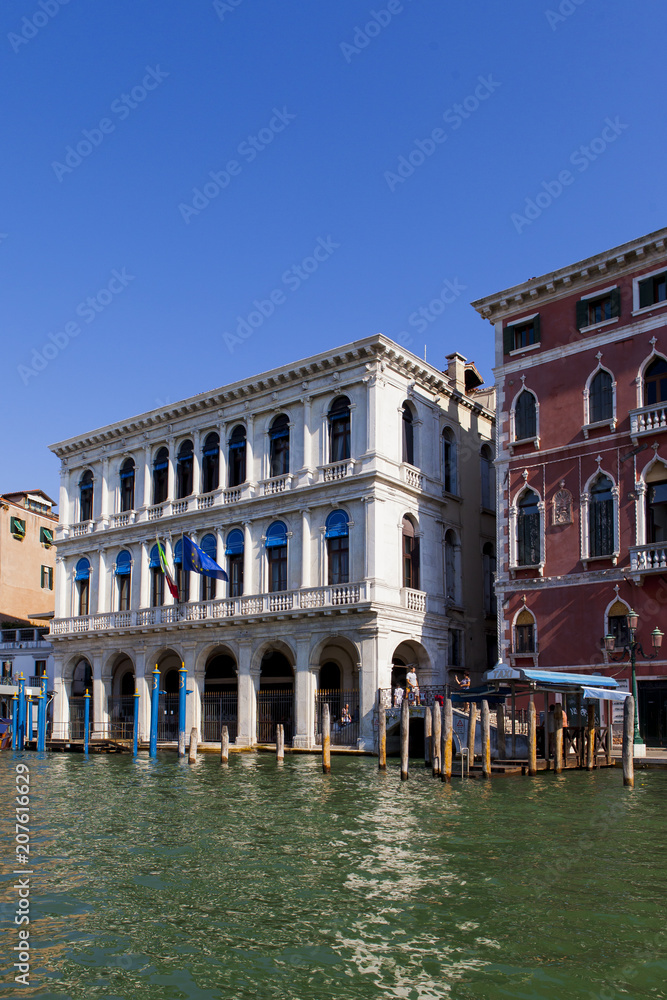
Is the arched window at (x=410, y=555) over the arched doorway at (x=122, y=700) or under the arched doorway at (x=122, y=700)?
over

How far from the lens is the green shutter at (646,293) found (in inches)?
989

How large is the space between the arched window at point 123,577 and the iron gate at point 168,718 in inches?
152

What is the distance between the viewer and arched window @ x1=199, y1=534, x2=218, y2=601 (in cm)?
3394

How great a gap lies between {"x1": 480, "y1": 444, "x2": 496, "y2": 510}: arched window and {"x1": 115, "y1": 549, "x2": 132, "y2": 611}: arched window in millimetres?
13358

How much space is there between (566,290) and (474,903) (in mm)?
20562

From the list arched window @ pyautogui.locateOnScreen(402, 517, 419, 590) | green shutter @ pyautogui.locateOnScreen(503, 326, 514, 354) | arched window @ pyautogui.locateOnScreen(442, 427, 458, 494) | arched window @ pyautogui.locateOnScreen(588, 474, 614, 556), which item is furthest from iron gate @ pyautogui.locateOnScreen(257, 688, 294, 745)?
green shutter @ pyautogui.locateOnScreen(503, 326, 514, 354)

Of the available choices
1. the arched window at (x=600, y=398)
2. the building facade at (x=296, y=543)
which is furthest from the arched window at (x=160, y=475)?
the arched window at (x=600, y=398)

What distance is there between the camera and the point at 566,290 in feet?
88.2

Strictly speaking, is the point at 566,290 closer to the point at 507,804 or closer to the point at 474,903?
the point at 507,804

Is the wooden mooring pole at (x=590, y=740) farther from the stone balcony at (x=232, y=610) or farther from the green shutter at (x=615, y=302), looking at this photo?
the green shutter at (x=615, y=302)

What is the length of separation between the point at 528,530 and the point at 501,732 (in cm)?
619

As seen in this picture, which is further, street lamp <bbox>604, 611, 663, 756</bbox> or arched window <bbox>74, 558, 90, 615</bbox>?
arched window <bbox>74, 558, 90, 615</bbox>

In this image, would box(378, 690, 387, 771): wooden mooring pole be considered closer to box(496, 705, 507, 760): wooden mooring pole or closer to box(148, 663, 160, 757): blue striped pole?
box(496, 705, 507, 760): wooden mooring pole

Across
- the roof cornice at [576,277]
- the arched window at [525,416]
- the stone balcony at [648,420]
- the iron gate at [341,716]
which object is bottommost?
the iron gate at [341,716]
